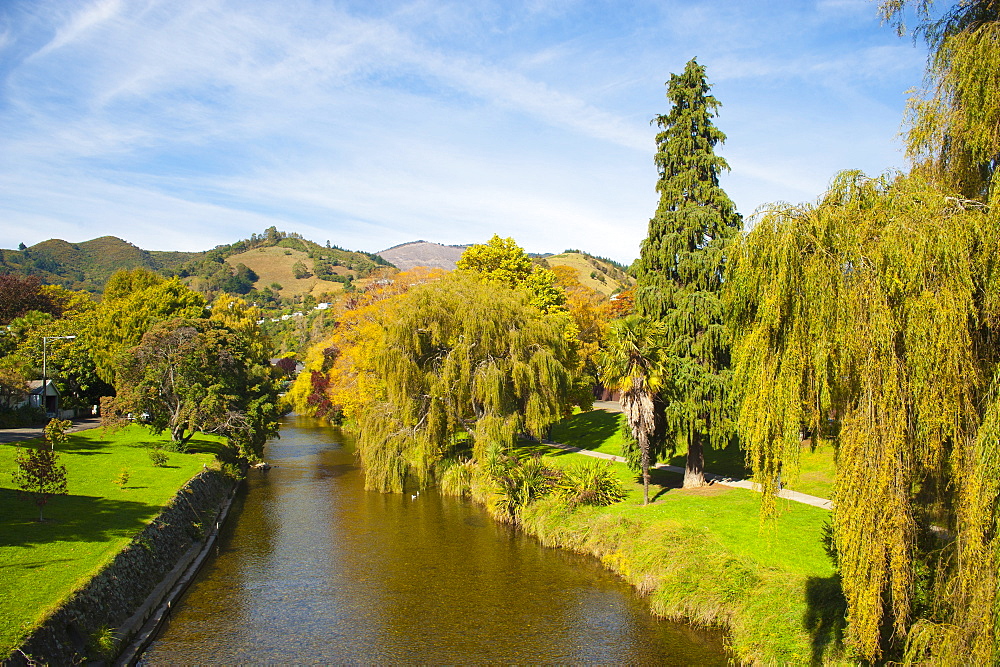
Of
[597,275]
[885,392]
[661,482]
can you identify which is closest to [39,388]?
[661,482]

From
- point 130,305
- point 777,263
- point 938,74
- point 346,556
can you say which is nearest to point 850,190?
point 777,263

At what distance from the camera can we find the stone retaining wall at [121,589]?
43.6 feet

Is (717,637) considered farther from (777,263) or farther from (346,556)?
(346,556)

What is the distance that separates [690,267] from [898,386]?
1670cm

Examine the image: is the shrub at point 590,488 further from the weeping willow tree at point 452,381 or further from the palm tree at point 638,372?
the weeping willow tree at point 452,381

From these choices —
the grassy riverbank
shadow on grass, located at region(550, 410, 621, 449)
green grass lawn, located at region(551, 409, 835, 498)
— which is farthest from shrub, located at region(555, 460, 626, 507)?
shadow on grass, located at region(550, 410, 621, 449)

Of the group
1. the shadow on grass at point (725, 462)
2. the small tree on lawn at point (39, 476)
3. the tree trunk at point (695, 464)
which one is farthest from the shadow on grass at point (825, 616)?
the small tree on lawn at point (39, 476)

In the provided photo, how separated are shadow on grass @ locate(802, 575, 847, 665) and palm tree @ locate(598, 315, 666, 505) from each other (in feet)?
30.2

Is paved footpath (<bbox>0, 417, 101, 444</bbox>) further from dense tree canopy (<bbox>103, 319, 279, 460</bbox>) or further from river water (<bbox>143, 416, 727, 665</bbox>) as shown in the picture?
river water (<bbox>143, 416, 727, 665</bbox>)

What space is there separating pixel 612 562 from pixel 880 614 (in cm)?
1265

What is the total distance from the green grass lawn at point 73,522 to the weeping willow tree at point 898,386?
50.0ft

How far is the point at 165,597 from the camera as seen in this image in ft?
63.2

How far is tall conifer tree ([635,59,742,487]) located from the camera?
25.2m

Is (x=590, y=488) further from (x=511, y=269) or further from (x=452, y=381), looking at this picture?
(x=511, y=269)
